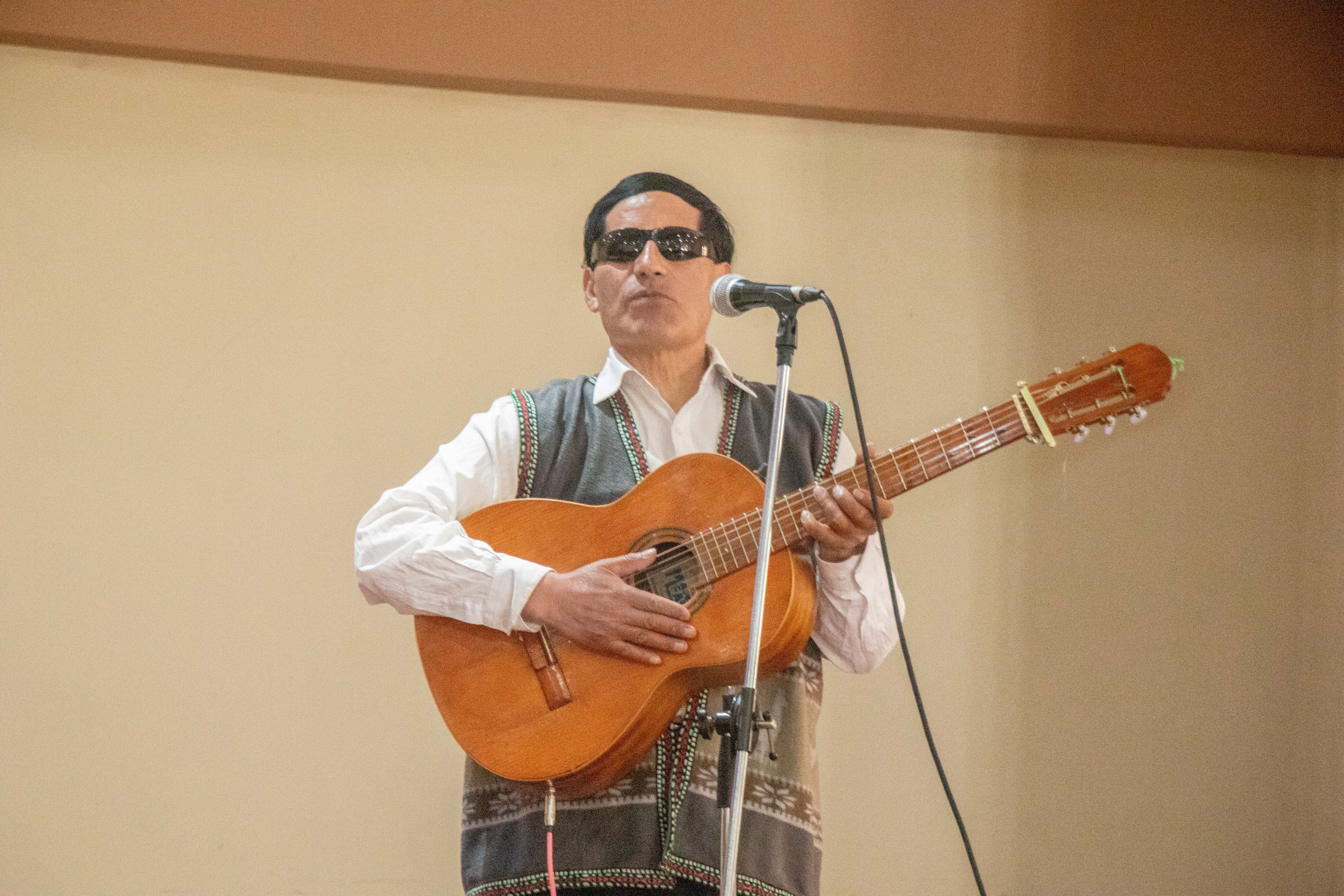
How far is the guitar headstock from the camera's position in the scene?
192 centimetres

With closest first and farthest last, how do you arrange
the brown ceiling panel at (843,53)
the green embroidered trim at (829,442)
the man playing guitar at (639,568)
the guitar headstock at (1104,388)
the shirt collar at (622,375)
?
the guitar headstock at (1104,388) < the man playing guitar at (639,568) < the green embroidered trim at (829,442) < the shirt collar at (622,375) < the brown ceiling panel at (843,53)

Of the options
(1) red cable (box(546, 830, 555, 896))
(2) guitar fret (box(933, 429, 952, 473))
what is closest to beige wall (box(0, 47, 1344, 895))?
(1) red cable (box(546, 830, 555, 896))

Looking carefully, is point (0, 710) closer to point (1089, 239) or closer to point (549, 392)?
point (549, 392)

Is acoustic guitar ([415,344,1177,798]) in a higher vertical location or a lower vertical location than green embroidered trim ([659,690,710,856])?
higher

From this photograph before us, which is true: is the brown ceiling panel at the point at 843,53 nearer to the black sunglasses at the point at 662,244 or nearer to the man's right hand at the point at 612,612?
the black sunglasses at the point at 662,244

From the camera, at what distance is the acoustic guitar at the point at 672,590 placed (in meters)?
1.93

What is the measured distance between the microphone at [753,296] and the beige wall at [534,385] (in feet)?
3.14

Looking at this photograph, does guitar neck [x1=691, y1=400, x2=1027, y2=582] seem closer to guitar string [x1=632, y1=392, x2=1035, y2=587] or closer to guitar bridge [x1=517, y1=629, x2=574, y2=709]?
guitar string [x1=632, y1=392, x2=1035, y2=587]

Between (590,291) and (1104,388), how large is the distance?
117 centimetres

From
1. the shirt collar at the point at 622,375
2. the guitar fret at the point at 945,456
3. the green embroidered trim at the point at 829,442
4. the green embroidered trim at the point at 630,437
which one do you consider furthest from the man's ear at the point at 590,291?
the guitar fret at the point at 945,456

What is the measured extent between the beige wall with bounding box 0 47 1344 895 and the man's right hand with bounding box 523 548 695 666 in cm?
75

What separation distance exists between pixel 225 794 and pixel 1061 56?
274 cm

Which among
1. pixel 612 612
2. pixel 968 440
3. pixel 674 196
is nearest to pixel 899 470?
pixel 968 440

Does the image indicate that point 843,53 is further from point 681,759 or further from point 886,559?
point 681,759
